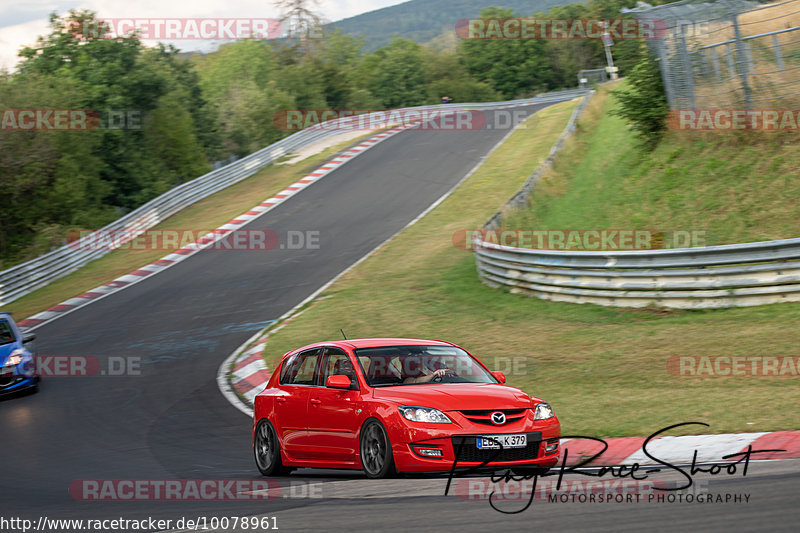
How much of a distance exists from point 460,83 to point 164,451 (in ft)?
279

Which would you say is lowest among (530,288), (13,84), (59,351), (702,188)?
(59,351)

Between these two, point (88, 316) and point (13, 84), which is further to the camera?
point (13, 84)

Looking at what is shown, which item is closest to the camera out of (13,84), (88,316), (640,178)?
(640,178)

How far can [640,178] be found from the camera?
2150cm

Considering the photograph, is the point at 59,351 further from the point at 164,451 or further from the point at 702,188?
the point at 702,188

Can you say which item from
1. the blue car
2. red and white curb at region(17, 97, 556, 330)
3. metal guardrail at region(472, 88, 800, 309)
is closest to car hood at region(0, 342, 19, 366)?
the blue car

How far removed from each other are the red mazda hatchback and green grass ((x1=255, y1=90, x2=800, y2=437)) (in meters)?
1.72

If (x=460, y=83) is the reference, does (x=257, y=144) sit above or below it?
below

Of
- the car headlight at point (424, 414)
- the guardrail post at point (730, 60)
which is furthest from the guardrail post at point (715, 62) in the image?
the car headlight at point (424, 414)

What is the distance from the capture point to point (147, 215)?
33.8 m

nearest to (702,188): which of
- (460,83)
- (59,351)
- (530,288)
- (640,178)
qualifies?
(640,178)

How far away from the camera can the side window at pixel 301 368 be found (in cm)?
929

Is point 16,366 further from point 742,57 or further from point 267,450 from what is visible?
point 742,57

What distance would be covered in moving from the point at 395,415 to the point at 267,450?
7.43 ft
